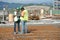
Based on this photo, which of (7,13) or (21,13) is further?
(7,13)

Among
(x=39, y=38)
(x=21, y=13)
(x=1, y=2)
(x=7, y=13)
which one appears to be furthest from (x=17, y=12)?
(x=1, y=2)

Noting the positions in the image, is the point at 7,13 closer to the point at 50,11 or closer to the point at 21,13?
the point at 50,11

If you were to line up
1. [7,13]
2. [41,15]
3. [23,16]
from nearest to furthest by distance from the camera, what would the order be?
[23,16]
[7,13]
[41,15]

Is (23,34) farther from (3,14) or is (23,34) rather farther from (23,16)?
(3,14)

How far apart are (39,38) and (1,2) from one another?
677 inches

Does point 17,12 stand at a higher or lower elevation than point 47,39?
higher

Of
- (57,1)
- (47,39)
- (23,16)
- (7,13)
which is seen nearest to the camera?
(47,39)

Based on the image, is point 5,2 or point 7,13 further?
point 5,2

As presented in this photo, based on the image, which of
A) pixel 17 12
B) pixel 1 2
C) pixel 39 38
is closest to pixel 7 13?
pixel 1 2

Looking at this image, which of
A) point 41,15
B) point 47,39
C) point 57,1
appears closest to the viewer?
point 47,39

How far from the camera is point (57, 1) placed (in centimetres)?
3038

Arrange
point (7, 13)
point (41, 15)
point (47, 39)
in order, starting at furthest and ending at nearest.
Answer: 1. point (41, 15)
2. point (7, 13)
3. point (47, 39)

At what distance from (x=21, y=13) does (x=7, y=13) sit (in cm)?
1402

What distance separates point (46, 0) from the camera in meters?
28.8
